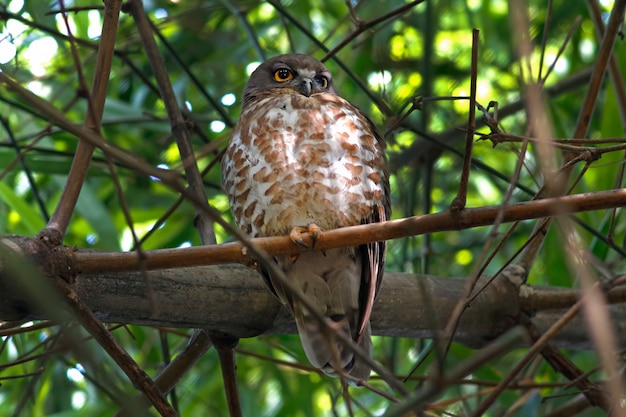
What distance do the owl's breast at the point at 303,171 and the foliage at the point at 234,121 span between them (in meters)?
0.17

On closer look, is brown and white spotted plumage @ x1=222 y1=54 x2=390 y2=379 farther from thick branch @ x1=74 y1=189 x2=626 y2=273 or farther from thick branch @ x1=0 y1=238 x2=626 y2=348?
thick branch @ x1=74 y1=189 x2=626 y2=273

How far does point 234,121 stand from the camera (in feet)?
13.2

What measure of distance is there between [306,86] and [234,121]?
25.0 inches

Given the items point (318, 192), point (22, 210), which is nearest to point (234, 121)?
point (22, 210)

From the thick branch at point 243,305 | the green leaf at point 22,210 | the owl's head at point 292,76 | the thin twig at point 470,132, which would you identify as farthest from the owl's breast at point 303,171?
the thin twig at point 470,132

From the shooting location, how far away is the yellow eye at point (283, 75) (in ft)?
12.2

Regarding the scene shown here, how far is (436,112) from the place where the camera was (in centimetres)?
506

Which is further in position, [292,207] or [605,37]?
[292,207]

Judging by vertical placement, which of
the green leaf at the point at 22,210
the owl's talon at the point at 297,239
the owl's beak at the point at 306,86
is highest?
the owl's beak at the point at 306,86

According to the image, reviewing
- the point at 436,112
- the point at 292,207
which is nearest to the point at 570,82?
the point at 436,112

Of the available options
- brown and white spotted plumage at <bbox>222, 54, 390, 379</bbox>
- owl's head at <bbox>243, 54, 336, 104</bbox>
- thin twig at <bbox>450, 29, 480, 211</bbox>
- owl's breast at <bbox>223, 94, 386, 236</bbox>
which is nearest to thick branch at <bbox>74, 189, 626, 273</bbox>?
thin twig at <bbox>450, 29, 480, 211</bbox>

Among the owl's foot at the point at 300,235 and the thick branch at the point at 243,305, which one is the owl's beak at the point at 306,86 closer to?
the thick branch at the point at 243,305

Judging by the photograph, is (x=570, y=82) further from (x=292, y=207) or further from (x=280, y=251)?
(x=280, y=251)

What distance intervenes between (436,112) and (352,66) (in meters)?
0.74
